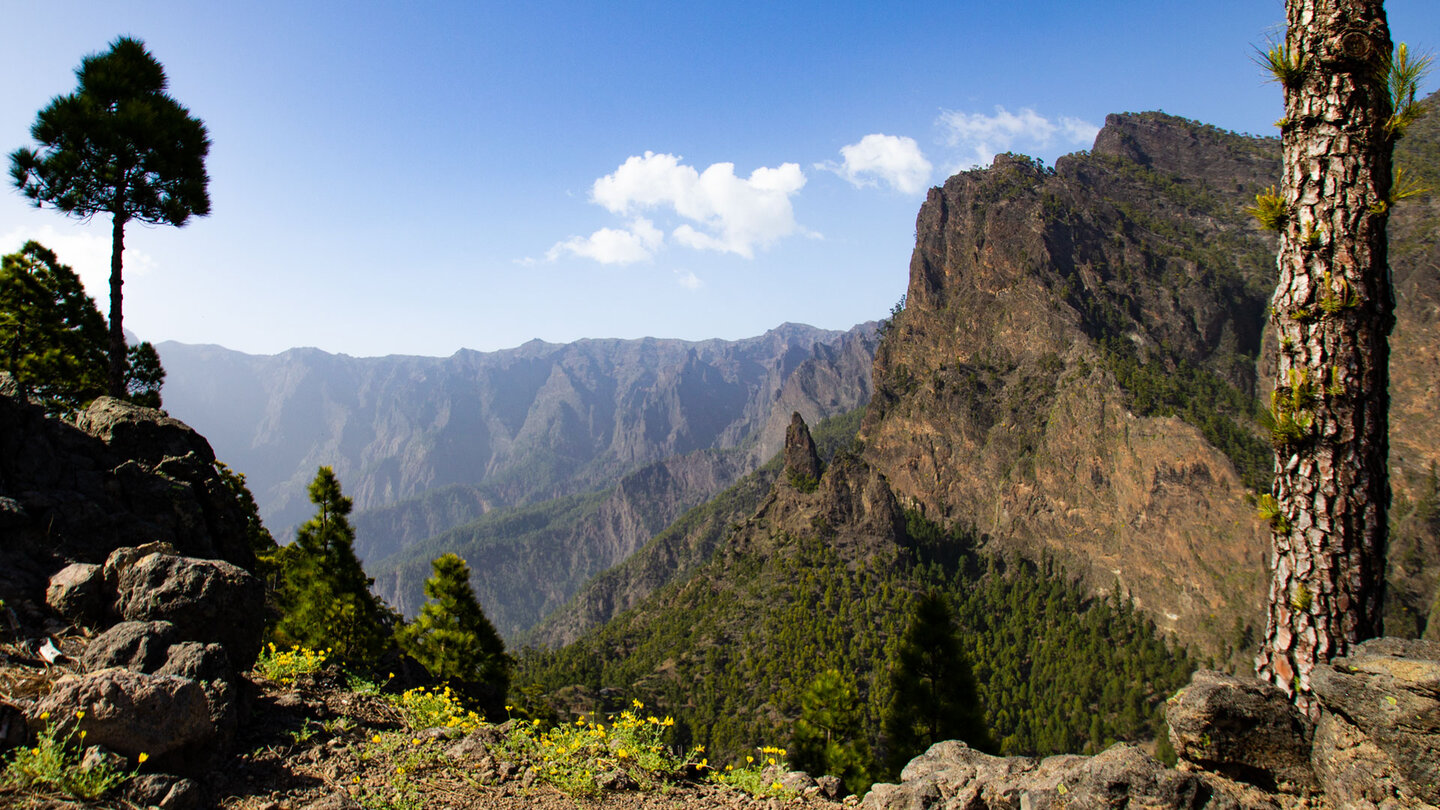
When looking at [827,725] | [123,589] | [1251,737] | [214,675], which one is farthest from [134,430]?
[827,725]

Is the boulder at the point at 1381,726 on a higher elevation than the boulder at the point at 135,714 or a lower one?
higher

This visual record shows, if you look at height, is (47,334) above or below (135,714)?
above

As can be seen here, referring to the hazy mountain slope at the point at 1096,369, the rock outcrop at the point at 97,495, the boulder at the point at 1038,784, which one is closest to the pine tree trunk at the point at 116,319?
the rock outcrop at the point at 97,495

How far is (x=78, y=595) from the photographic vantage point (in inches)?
309

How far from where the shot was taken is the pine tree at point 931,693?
84.6 ft

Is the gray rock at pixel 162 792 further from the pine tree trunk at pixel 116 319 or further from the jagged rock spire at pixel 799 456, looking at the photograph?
the jagged rock spire at pixel 799 456

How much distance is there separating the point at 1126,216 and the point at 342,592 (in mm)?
178106

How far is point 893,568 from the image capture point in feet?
373

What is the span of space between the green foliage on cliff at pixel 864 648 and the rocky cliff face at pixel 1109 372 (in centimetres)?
1123

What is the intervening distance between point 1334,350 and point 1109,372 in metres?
130

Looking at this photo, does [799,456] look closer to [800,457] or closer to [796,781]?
[800,457]

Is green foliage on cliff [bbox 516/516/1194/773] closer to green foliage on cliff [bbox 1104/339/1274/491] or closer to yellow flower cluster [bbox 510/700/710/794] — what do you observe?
green foliage on cliff [bbox 1104/339/1274/491]

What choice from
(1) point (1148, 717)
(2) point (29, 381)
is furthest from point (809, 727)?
(1) point (1148, 717)

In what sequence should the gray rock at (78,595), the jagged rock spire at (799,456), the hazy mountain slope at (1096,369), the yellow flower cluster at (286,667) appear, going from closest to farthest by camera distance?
the gray rock at (78,595) < the yellow flower cluster at (286,667) < the hazy mountain slope at (1096,369) < the jagged rock spire at (799,456)
